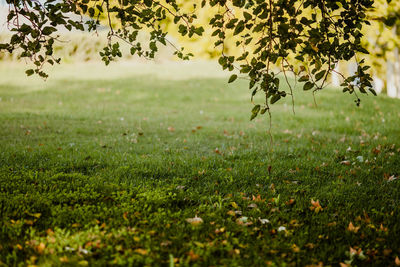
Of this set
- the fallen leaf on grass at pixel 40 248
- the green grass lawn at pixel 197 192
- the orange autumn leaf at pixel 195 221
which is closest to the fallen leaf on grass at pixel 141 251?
the green grass lawn at pixel 197 192

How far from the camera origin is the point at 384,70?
24062 mm

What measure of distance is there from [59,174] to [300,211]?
127 inches

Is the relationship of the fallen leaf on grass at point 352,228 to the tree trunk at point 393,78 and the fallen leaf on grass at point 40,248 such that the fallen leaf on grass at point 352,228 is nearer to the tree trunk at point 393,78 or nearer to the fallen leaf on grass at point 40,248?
the fallen leaf on grass at point 40,248

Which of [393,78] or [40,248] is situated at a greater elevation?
[393,78]

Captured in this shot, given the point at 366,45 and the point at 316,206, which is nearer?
the point at 316,206

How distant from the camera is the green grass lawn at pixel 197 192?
2801mm

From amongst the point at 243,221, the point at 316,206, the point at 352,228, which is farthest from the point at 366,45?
the point at 243,221

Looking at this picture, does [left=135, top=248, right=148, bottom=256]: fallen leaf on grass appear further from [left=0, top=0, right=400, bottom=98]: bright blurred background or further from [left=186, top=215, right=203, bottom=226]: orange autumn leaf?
[left=0, top=0, right=400, bottom=98]: bright blurred background

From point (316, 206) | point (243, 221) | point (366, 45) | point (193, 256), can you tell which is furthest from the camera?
point (366, 45)

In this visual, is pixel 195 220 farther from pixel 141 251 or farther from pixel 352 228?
pixel 352 228

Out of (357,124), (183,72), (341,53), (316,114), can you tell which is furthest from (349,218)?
(183,72)

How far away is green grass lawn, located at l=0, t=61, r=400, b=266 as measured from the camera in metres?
2.80

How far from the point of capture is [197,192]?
159 inches

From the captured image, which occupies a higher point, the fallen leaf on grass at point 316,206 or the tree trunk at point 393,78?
the tree trunk at point 393,78
